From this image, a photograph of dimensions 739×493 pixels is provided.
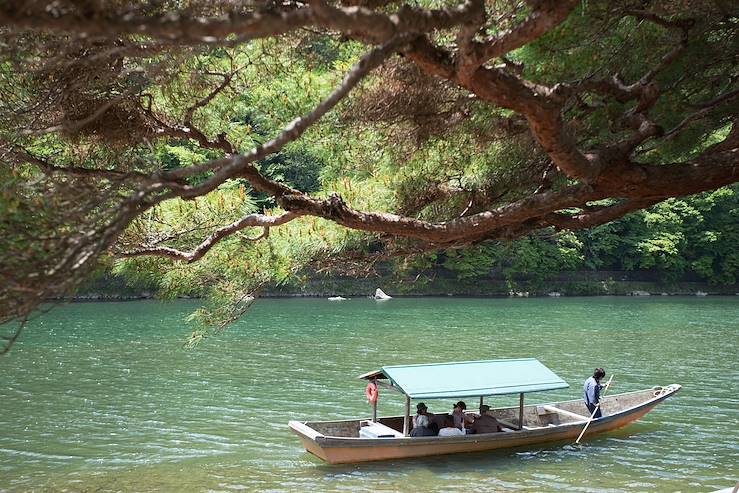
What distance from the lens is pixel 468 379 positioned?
39.6 feet

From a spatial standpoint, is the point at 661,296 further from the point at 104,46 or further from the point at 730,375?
the point at 104,46

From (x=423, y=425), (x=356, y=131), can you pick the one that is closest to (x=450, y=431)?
(x=423, y=425)

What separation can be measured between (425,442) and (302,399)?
4.90 meters

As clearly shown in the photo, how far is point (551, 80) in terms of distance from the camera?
662 centimetres

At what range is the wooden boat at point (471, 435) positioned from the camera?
10969mm

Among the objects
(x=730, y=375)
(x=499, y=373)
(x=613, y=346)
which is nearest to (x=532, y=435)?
(x=499, y=373)

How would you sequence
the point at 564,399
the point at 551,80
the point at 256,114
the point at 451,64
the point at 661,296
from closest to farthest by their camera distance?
the point at 451,64
the point at 551,80
the point at 256,114
the point at 564,399
the point at 661,296

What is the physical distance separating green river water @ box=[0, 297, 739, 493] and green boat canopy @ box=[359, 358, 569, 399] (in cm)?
100

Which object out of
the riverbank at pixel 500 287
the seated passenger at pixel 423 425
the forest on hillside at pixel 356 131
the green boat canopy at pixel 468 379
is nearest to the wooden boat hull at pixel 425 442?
the seated passenger at pixel 423 425

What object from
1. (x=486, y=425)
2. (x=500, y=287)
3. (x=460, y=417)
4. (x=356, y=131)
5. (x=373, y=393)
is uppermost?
(x=500, y=287)

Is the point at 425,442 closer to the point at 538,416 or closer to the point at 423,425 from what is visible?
the point at 423,425

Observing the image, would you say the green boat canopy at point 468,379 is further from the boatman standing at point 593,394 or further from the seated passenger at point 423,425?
the boatman standing at point 593,394

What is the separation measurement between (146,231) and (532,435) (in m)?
7.19

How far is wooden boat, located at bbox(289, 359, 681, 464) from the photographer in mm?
10969
